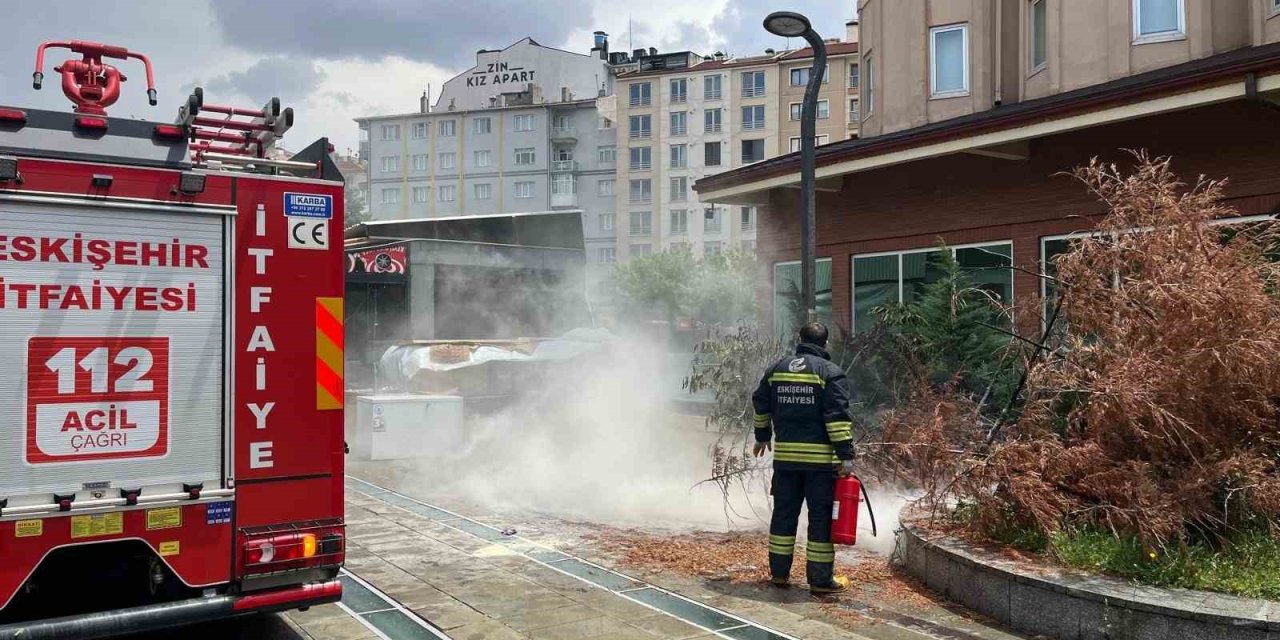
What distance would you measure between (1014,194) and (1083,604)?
811 cm

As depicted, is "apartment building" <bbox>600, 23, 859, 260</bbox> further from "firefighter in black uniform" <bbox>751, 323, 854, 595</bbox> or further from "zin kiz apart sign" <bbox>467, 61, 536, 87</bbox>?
"firefighter in black uniform" <bbox>751, 323, 854, 595</bbox>

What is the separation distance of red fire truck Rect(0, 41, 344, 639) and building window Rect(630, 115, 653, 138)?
64246 millimetres

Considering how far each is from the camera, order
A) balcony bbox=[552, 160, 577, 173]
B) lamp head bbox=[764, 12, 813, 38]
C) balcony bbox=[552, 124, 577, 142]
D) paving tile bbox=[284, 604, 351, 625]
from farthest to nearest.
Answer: balcony bbox=[552, 124, 577, 142], balcony bbox=[552, 160, 577, 173], lamp head bbox=[764, 12, 813, 38], paving tile bbox=[284, 604, 351, 625]

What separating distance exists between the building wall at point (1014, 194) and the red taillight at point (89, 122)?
578cm

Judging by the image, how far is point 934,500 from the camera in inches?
278

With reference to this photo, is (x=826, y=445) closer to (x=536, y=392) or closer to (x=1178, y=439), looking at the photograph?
(x=1178, y=439)

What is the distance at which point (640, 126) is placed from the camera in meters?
68.7

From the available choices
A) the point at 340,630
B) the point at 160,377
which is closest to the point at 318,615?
the point at 340,630

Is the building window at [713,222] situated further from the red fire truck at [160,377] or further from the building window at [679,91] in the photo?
the red fire truck at [160,377]

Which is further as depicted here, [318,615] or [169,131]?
[318,615]

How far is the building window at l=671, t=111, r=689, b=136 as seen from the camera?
6688cm

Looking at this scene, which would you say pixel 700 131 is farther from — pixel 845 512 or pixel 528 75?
pixel 845 512

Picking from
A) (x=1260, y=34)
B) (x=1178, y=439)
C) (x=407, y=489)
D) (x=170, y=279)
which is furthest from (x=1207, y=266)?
(x=407, y=489)

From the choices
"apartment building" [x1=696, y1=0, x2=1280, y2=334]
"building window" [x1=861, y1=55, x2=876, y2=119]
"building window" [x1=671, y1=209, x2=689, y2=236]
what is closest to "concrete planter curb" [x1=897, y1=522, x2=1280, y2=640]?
"apartment building" [x1=696, y1=0, x2=1280, y2=334]
